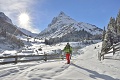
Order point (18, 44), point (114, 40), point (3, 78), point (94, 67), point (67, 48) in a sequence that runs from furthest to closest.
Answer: point (18, 44)
point (114, 40)
point (67, 48)
point (94, 67)
point (3, 78)

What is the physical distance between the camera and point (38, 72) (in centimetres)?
1564

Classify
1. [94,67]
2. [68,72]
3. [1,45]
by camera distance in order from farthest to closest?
[1,45] → [94,67] → [68,72]

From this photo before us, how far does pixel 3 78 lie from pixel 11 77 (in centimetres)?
53

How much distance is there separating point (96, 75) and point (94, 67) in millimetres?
2744

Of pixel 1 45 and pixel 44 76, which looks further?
pixel 1 45

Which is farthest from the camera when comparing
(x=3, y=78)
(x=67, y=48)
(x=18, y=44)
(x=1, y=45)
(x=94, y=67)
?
(x=18, y=44)

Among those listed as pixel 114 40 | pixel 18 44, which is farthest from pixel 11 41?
pixel 114 40

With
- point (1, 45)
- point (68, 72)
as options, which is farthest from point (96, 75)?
point (1, 45)

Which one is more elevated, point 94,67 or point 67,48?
point 67,48

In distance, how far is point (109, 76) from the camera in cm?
1541

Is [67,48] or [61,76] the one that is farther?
[67,48]

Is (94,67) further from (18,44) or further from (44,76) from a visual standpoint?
(18,44)

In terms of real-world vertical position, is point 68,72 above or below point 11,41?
below

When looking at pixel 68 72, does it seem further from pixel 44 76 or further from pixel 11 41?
pixel 11 41
